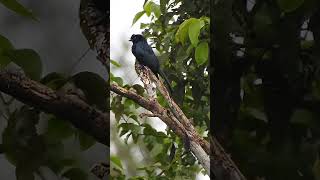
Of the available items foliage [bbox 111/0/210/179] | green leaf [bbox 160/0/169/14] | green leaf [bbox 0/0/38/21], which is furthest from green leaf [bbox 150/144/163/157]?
green leaf [bbox 0/0/38/21]

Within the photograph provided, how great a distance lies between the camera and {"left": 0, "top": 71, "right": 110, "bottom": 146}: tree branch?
105 centimetres

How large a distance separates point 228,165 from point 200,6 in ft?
1.26

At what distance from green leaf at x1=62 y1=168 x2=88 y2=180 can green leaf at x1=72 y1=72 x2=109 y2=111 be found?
15 centimetres

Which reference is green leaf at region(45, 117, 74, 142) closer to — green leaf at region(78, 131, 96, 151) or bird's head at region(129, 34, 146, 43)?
green leaf at region(78, 131, 96, 151)

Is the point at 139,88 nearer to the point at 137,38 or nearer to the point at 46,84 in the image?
the point at 137,38

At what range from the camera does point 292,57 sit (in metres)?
0.98

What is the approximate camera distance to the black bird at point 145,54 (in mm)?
1166

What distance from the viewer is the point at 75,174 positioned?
109 cm

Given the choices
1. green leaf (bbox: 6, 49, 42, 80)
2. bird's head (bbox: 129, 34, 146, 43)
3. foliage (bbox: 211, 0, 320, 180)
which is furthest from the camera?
bird's head (bbox: 129, 34, 146, 43)

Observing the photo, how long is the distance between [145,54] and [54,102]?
25 cm

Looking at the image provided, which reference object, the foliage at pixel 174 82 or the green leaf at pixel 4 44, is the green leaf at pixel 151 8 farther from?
the green leaf at pixel 4 44

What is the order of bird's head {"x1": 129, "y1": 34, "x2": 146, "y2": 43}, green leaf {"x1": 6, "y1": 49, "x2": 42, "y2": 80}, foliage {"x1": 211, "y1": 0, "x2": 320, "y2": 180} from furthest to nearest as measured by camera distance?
bird's head {"x1": 129, "y1": 34, "x2": 146, "y2": 43}, green leaf {"x1": 6, "y1": 49, "x2": 42, "y2": 80}, foliage {"x1": 211, "y1": 0, "x2": 320, "y2": 180}

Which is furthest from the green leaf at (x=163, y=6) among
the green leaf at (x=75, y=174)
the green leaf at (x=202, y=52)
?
the green leaf at (x=75, y=174)

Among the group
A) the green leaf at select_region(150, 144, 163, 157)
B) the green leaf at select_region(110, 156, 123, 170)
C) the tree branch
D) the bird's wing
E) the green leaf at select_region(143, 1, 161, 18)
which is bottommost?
the green leaf at select_region(110, 156, 123, 170)
